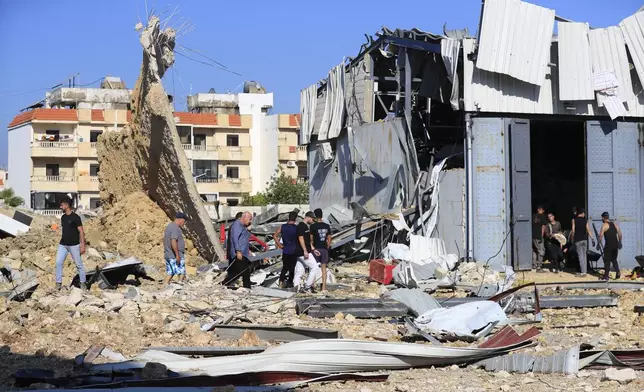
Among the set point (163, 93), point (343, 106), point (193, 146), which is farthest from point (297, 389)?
point (193, 146)

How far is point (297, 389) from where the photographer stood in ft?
27.0

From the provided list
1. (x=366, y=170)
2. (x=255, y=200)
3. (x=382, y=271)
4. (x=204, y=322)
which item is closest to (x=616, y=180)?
(x=382, y=271)

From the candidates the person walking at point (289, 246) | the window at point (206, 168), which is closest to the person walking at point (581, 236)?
the person walking at point (289, 246)

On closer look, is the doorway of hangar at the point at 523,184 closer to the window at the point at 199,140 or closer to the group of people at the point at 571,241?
the group of people at the point at 571,241

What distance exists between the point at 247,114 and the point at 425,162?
161 feet

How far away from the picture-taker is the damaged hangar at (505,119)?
1942 centimetres

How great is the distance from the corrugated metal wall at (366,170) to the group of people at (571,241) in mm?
3303

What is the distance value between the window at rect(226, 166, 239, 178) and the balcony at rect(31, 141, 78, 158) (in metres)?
11.9

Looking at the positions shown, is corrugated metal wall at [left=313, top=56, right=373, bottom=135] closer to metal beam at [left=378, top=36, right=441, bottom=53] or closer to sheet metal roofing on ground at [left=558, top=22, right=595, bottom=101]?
metal beam at [left=378, top=36, right=441, bottom=53]

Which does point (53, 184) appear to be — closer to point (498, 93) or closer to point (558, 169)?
point (558, 169)

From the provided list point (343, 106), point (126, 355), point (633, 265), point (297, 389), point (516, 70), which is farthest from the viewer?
point (343, 106)

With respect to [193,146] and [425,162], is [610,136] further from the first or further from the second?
[193,146]

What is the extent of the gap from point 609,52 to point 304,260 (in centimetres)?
914

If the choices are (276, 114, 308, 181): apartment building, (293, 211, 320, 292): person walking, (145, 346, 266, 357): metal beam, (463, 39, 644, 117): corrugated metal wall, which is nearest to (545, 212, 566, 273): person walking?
(463, 39, 644, 117): corrugated metal wall
